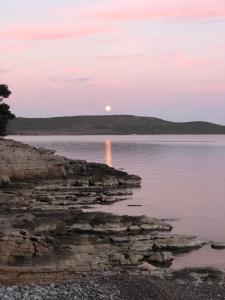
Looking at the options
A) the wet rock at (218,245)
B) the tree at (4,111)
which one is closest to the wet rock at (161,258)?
the wet rock at (218,245)

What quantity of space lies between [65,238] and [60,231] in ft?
6.82

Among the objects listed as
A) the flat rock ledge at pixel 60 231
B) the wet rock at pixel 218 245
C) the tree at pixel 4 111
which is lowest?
the wet rock at pixel 218 245

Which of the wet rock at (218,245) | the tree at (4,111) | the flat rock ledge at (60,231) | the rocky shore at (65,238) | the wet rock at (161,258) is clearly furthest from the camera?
the tree at (4,111)

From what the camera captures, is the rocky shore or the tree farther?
the tree

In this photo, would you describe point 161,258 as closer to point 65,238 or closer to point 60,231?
point 65,238

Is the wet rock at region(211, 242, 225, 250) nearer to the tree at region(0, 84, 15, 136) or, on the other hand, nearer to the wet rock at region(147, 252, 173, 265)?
the wet rock at region(147, 252, 173, 265)

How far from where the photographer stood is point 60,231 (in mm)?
30859

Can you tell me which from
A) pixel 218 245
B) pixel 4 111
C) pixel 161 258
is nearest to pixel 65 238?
pixel 161 258

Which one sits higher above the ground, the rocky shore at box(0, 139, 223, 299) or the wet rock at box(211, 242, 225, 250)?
the rocky shore at box(0, 139, 223, 299)

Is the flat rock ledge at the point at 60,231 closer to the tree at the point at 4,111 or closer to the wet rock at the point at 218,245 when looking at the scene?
the wet rock at the point at 218,245

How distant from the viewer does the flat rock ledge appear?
2342cm

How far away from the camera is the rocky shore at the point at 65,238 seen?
20922 mm

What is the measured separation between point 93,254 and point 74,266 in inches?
84.5

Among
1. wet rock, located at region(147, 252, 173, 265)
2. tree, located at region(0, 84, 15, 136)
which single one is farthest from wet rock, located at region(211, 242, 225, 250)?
tree, located at region(0, 84, 15, 136)
